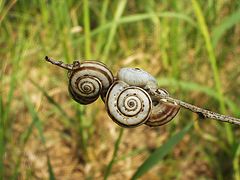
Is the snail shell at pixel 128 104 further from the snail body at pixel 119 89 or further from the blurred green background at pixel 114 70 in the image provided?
the blurred green background at pixel 114 70

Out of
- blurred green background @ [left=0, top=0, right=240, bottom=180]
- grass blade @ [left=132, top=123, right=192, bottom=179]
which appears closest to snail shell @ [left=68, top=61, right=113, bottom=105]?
grass blade @ [left=132, top=123, right=192, bottom=179]

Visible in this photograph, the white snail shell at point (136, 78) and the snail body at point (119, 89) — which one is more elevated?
the white snail shell at point (136, 78)

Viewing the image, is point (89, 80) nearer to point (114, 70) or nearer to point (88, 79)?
point (88, 79)

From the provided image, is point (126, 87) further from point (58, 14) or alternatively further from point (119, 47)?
point (119, 47)

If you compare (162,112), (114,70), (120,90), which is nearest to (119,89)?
(120,90)

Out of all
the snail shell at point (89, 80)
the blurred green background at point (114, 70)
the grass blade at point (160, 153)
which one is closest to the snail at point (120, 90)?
the snail shell at point (89, 80)

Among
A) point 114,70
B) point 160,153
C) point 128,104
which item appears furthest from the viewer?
point 114,70

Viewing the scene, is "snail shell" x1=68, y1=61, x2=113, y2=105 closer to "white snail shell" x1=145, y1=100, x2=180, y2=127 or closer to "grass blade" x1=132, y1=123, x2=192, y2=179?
"white snail shell" x1=145, y1=100, x2=180, y2=127
